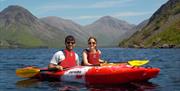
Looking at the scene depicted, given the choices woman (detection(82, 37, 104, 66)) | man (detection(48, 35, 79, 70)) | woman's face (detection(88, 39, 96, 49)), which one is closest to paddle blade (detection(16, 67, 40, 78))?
man (detection(48, 35, 79, 70))

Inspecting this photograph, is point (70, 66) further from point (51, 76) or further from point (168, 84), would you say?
point (168, 84)

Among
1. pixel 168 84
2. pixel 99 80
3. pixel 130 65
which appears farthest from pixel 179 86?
pixel 99 80

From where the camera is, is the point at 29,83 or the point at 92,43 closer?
the point at 92,43

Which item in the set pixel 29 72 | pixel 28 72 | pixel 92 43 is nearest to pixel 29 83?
pixel 29 72

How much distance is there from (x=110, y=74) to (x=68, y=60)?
3.58 meters

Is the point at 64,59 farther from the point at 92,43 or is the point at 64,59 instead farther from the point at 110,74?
the point at 110,74

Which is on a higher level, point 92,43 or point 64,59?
point 92,43

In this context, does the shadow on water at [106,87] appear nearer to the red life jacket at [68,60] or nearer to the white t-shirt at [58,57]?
the red life jacket at [68,60]

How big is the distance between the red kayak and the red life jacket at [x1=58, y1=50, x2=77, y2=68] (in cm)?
72

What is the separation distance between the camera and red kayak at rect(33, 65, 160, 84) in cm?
1962

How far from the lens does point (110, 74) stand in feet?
65.0

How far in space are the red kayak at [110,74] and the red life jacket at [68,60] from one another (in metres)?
0.72

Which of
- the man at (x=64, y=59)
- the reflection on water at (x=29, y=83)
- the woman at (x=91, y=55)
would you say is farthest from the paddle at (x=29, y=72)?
the woman at (x=91, y=55)

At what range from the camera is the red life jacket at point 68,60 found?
71.8ft
